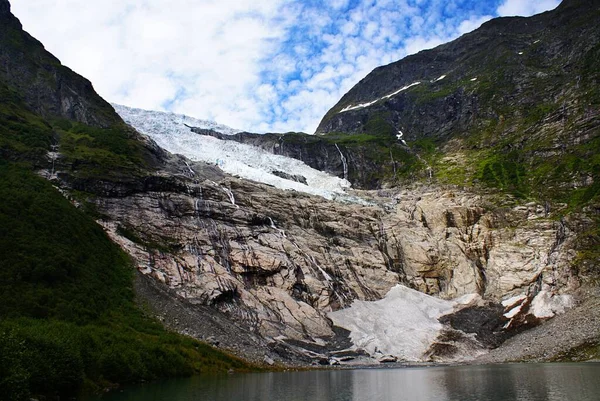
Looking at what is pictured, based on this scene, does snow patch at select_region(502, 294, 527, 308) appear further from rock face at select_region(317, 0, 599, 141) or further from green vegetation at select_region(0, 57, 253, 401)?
rock face at select_region(317, 0, 599, 141)

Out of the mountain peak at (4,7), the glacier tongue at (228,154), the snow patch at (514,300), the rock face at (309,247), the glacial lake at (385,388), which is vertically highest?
the mountain peak at (4,7)

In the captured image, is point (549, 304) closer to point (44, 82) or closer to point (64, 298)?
point (64, 298)

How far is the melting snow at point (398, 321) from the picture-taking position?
2692 inches

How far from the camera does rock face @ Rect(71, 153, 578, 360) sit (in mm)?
67750

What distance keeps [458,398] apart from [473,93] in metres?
142

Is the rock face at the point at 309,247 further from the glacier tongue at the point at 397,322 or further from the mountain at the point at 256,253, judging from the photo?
the glacier tongue at the point at 397,322

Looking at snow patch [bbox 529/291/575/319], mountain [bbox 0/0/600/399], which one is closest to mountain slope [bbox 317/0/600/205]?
mountain [bbox 0/0/600/399]

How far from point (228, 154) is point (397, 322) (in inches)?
2807

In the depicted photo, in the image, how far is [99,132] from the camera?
303 feet

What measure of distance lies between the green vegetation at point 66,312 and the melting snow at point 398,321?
2201cm

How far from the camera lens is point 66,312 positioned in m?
Answer: 45.2

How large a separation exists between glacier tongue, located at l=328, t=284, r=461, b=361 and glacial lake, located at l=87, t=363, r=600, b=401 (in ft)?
70.7

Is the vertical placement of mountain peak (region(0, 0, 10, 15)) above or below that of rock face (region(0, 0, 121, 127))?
above

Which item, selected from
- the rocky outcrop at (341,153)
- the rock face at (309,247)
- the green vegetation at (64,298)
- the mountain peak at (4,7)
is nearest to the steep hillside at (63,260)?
the green vegetation at (64,298)
